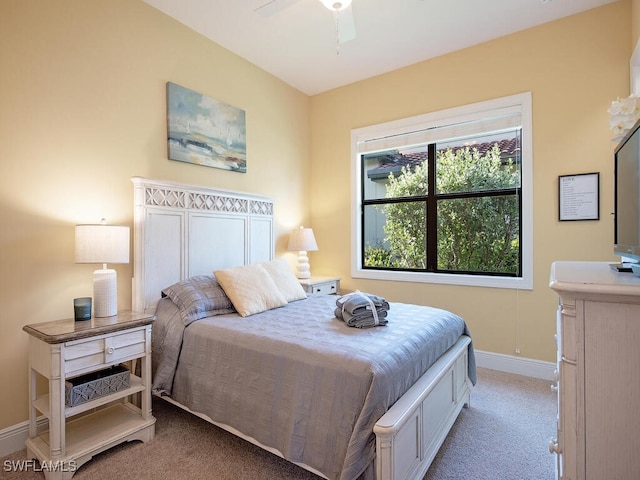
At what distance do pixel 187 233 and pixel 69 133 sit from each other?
106 cm

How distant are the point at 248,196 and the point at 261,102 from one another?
1124 mm

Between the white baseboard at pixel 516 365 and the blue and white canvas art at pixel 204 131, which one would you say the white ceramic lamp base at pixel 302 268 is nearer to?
the blue and white canvas art at pixel 204 131

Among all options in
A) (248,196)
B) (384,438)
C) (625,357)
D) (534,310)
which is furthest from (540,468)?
(248,196)

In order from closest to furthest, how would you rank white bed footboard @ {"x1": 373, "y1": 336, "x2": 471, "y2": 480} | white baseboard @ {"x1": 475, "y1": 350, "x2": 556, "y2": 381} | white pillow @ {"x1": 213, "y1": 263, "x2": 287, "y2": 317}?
white bed footboard @ {"x1": 373, "y1": 336, "x2": 471, "y2": 480} → white pillow @ {"x1": 213, "y1": 263, "x2": 287, "y2": 317} → white baseboard @ {"x1": 475, "y1": 350, "x2": 556, "y2": 381}

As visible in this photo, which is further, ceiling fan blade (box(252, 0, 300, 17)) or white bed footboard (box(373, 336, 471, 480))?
ceiling fan blade (box(252, 0, 300, 17))

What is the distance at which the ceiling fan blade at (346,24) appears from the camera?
224cm

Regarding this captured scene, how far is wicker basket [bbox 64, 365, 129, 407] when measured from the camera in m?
1.85

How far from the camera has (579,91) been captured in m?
2.82

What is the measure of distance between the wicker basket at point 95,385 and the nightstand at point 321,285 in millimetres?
1859

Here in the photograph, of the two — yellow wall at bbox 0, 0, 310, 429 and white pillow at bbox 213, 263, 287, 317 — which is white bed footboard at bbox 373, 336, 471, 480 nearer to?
white pillow at bbox 213, 263, 287, 317

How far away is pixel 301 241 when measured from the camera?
3840mm

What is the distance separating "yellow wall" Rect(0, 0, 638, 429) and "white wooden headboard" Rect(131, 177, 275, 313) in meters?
0.14

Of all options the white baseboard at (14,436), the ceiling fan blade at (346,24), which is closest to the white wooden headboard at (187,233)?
the white baseboard at (14,436)

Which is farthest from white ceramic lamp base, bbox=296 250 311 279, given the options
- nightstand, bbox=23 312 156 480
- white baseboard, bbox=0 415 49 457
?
white baseboard, bbox=0 415 49 457
